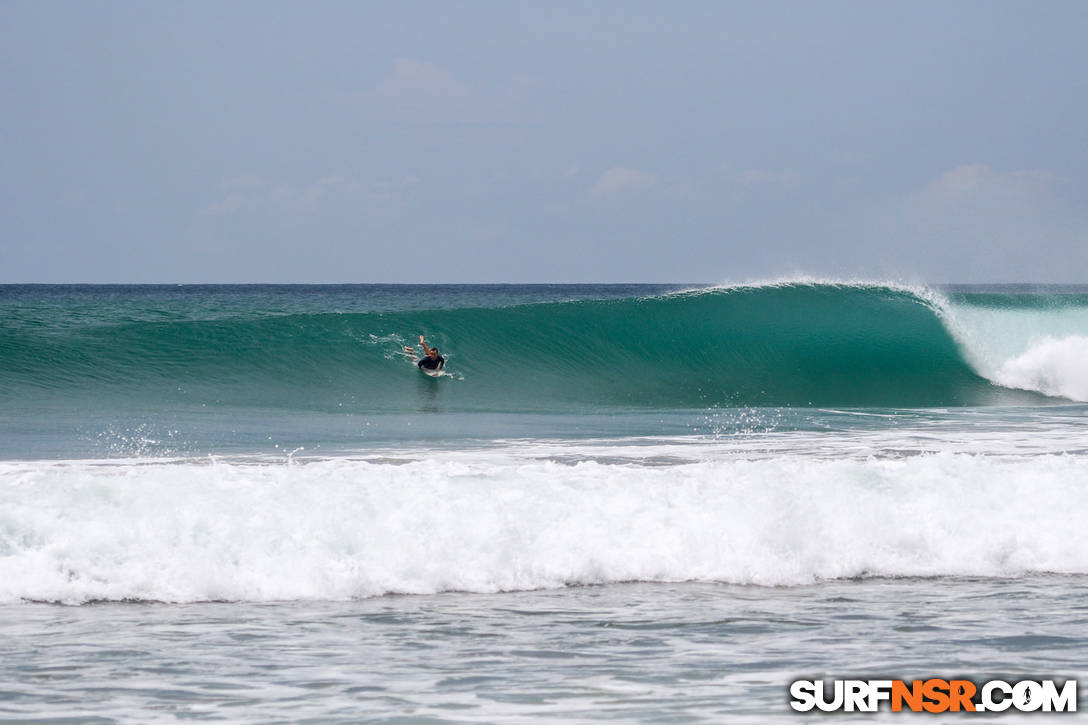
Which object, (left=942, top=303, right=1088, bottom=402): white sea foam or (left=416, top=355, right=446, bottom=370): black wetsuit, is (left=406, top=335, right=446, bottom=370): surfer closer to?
(left=416, top=355, right=446, bottom=370): black wetsuit

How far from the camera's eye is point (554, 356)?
1969 cm

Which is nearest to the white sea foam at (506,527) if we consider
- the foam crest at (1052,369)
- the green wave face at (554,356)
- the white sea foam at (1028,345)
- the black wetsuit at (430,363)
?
the green wave face at (554,356)

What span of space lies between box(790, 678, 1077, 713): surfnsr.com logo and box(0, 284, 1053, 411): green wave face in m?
11.0

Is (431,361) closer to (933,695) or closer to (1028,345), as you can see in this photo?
(1028,345)

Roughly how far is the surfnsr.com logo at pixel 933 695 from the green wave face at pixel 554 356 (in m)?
11.0

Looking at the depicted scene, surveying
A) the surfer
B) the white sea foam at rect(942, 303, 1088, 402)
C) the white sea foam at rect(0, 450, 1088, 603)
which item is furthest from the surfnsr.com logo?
the white sea foam at rect(942, 303, 1088, 402)

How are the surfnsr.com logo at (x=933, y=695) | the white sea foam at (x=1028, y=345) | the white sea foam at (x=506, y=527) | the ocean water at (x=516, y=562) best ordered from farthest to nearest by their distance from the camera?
the white sea foam at (x=1028, y=345) < the white sea foam at (x=506, y=527) < the ocean water at (x=516, y=562) < the surfnsr.com logo at (x=933, y=695)

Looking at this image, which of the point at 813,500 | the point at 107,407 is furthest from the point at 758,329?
the point at 813,500

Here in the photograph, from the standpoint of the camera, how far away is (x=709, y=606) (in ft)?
19.6

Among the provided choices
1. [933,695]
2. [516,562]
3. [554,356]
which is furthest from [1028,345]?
[933,695]

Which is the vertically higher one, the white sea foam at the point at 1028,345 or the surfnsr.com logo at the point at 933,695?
the white sea foam at the point at 1028,345

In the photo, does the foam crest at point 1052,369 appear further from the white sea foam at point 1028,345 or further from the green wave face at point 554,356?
the green wave face at point 554,356

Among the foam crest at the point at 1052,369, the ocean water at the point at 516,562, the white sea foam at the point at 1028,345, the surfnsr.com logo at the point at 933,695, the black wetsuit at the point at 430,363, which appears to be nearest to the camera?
the surfnsr.com logo at the point at 933,695

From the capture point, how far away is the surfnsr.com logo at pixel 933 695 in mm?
4180
